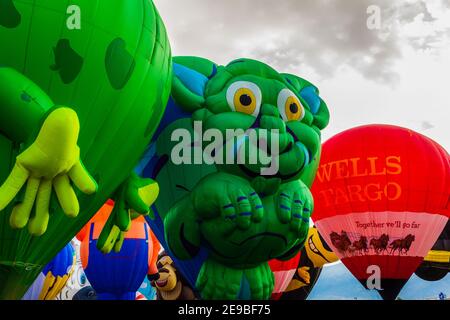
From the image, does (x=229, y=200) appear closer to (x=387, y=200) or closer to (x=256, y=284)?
(x=256, y=284)

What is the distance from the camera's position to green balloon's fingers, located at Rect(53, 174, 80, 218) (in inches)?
142

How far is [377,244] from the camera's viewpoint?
31.8 feet

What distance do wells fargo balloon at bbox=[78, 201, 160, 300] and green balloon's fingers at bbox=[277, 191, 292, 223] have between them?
3.73 metres

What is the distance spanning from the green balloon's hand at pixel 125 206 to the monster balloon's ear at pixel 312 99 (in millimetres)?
2372

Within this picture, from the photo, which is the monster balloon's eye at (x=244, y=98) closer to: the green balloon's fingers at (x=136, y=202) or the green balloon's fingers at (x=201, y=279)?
the green balloon's fingers at (x=136, y=202)

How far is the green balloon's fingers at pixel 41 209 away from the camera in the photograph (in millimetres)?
3607

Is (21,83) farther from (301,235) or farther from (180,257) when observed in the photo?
(301,235)

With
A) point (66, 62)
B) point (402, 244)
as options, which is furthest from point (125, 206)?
point (402, 244)

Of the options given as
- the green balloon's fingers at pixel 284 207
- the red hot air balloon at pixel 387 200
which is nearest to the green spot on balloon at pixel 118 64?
the green balloon's fingers at pixel 284 207

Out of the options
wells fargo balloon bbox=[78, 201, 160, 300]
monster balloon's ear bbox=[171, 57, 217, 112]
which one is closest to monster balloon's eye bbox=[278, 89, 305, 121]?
monster balloon's ear bbox=[171, 57, 217, 112]

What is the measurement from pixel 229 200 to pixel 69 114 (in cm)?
255

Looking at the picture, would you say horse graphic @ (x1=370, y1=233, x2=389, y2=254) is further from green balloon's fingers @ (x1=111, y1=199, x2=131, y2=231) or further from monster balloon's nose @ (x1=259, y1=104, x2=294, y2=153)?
green balloon's fingers @ (x1=111, y1=199, x2=131, y2=231)

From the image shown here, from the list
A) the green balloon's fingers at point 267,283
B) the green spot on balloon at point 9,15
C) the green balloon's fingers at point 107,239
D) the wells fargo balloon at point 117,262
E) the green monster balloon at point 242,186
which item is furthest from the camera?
the wells fargo balloon at point 117,262

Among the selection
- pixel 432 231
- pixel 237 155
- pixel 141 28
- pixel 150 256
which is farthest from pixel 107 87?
pixel 432 231
